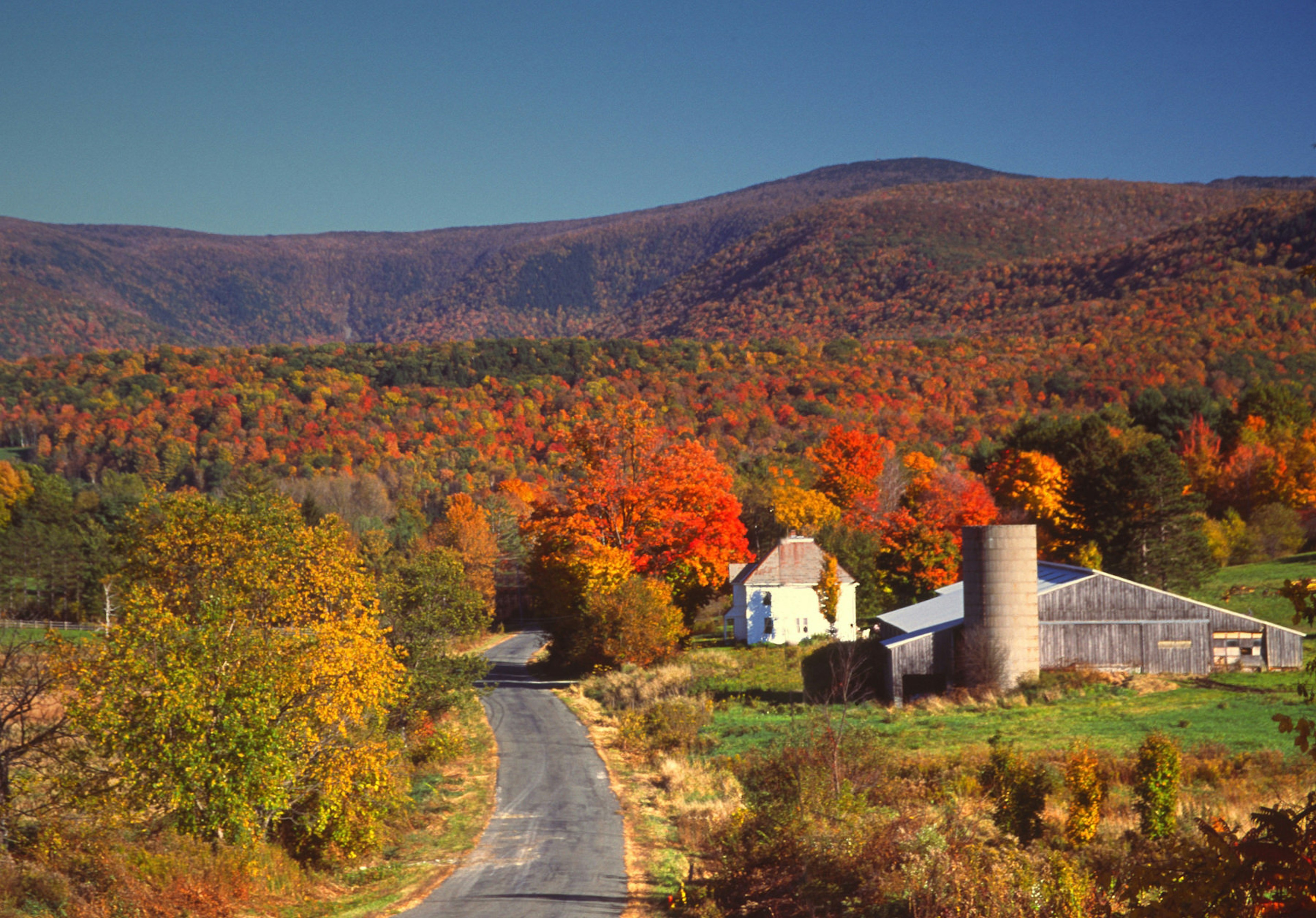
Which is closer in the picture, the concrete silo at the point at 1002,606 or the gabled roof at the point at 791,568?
the concrete silo at the point at 1002,606

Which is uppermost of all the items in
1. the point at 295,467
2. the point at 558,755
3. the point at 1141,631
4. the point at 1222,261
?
the point at 1222,261

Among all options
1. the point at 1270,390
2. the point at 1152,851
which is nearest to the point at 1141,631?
the point at 1152,851

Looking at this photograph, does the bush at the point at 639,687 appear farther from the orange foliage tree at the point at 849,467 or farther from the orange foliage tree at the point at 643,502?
the orange foliage tree at the point at 849,467

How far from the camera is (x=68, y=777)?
1673 centimetres

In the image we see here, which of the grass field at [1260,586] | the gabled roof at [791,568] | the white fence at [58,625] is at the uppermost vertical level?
the gabled roof at [791,568]

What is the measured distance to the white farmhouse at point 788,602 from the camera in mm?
58000

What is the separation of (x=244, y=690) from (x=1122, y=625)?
32.5 meters

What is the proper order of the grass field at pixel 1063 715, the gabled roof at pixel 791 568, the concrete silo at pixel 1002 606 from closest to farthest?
the grass field at pixel 1063 715 → the concrete silo at pixel 1002 606 → the gabled roof at pixel 791 568

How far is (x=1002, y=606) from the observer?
37.9 meters

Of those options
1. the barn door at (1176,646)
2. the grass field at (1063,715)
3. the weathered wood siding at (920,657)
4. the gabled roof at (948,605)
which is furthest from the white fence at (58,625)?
the barn door at (1176,646)

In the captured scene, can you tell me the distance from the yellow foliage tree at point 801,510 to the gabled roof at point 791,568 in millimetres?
14398

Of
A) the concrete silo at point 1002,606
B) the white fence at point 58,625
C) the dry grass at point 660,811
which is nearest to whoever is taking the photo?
the dry grass at point 660,811

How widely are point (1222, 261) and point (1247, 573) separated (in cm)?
10184

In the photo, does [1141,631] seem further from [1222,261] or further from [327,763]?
[1222,261]
